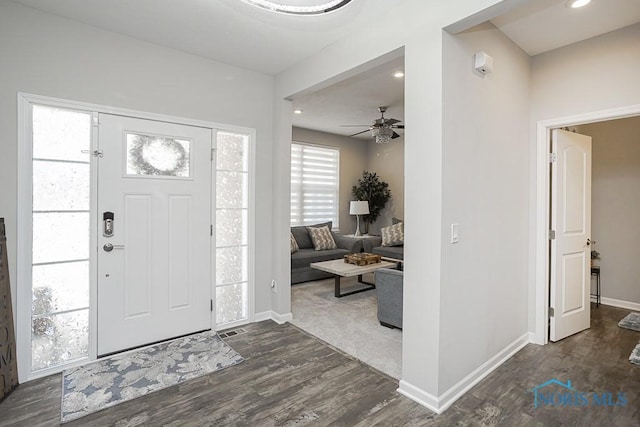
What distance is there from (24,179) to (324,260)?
413cm

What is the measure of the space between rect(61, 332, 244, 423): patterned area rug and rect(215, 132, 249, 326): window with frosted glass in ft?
1.52

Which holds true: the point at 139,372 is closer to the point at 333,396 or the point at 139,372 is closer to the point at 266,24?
the point at 333,396

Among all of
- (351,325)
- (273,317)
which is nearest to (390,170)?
(351,325)

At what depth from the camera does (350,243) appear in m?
6.36

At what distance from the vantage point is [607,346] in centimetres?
306

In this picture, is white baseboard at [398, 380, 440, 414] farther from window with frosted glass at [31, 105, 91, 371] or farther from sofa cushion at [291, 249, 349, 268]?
sofa cushion at [291, 249, 349, 268]

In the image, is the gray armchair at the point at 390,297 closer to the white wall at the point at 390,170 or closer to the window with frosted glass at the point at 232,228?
the window with frosted glass at the point at 232,228

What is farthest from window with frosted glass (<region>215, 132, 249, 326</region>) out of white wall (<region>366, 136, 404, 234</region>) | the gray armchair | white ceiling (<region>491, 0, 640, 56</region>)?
white wall (<region>366, 136, 404, 234</region>)

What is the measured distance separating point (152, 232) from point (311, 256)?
2939 millimetres

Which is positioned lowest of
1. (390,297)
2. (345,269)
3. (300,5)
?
(390,297)

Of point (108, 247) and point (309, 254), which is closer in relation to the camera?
point (108, 247)

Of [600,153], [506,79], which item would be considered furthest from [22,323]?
[600,153]

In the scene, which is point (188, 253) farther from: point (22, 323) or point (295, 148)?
point (295, 148)

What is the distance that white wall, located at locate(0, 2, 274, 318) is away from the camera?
2408 mm
